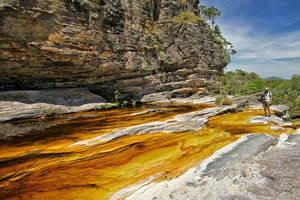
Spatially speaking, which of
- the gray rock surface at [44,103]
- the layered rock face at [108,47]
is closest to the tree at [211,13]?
the layered rock face at [108,47]

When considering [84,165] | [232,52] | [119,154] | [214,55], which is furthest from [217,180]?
[232,52]

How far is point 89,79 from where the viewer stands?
17125 mm

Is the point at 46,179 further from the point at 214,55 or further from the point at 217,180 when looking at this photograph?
the point at 214,55

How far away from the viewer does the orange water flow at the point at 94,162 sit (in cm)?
352

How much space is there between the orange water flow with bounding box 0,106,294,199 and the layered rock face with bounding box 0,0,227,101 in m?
8.56

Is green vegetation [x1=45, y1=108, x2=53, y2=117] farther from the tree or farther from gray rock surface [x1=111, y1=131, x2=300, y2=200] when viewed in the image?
the tree

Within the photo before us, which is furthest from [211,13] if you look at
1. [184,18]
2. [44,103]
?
[44,103]

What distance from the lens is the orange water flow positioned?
3520mm

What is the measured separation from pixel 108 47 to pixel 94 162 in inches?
553

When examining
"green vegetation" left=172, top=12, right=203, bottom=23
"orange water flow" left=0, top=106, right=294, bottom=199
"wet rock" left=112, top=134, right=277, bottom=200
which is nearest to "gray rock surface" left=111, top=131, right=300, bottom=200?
"wet rock" left=112, top=134, right=277, bottom=200

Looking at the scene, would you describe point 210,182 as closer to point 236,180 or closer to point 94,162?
point 236,180

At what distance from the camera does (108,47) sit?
16.6 meters

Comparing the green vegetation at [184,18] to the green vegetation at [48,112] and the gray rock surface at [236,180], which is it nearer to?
the green vegetation at [48,112]

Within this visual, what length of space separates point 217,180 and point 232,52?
39.9 meters
